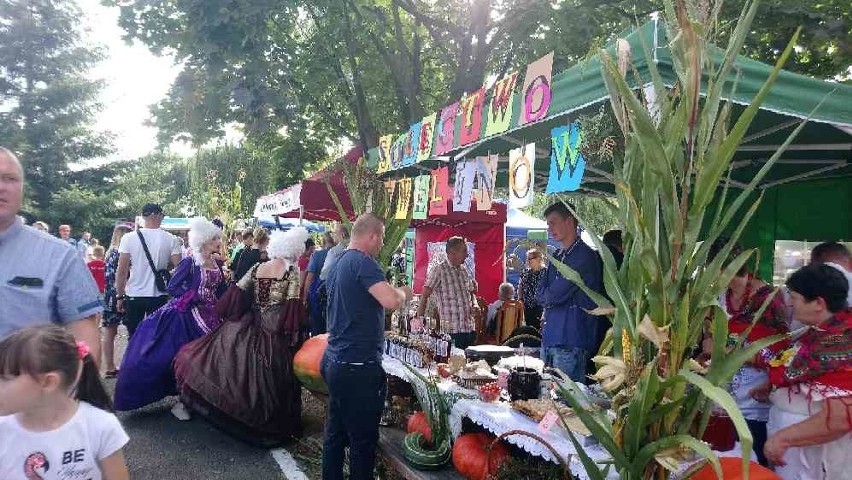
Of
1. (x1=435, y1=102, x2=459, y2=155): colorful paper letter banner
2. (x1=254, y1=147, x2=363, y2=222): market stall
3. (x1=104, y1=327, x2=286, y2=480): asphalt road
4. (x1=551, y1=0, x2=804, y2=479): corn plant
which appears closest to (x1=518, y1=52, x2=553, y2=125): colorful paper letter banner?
(x1=435, y1=102, x2=459, y2=155): colorful paper letter banner

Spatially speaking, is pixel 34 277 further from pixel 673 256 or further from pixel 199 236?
pixel 199 236

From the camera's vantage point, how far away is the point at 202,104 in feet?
26.6

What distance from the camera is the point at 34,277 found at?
2.08 m

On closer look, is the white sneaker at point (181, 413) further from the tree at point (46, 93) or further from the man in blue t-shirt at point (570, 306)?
the tree at point (46, 93)

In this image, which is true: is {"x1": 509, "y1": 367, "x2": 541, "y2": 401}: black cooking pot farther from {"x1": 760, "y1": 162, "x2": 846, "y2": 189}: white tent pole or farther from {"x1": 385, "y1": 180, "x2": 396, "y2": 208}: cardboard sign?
{"x1": 760, "y1": 162, "x2": 846, "y2": 189}: white tent pole

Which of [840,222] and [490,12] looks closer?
[840,222]

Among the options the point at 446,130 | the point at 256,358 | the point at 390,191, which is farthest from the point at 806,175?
the point at 256,358

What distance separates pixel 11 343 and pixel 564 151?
9.55ft

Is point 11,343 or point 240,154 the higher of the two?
point 240,154

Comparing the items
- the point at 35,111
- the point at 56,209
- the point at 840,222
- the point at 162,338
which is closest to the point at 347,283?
the point at 162,338

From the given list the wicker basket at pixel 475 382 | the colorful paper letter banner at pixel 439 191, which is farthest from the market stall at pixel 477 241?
the wicker basket at pixel 475 382

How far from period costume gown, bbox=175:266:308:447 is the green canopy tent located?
2.15 meters

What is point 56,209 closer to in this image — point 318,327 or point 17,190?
point 318,327

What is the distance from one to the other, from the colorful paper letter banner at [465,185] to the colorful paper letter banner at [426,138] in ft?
1.43
